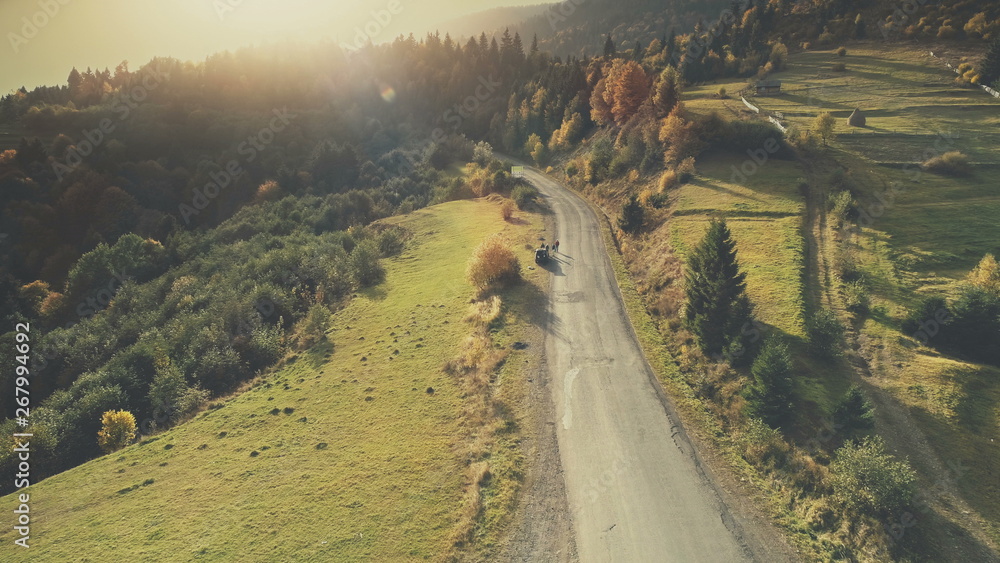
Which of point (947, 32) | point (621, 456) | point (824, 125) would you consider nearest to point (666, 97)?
point (824, 125)

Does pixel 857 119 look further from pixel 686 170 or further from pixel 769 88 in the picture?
pixel 686 170

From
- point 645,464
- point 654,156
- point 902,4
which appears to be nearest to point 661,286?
point 645,464

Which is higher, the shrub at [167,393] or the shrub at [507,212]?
the shrub at [507,212]

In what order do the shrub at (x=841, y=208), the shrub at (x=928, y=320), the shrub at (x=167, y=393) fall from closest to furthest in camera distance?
the shrub at (x=928, y=320) → the shrub at (x=167, y=393) → the shrub at (x=841, y=208)

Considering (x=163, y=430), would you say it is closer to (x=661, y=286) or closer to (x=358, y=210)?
(x=661, y=286)

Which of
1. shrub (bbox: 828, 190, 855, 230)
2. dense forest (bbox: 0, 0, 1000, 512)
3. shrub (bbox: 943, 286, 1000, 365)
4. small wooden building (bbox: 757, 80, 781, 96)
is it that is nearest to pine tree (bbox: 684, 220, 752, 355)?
shrub (bbox: 943, 286, 1000, 365)

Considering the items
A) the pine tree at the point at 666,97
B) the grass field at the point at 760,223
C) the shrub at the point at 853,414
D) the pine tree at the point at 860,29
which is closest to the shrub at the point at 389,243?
the grass field at the point at 760,223

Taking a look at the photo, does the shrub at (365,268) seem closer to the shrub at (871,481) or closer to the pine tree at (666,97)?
the shrub at (871,481)
